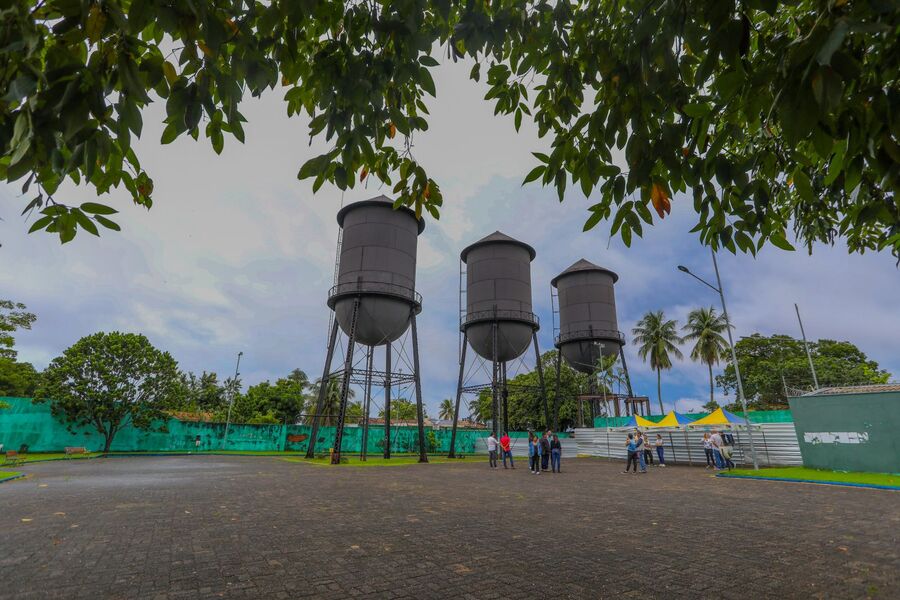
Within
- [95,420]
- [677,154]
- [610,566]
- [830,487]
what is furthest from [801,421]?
[95,420]

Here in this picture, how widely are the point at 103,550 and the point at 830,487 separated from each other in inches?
607

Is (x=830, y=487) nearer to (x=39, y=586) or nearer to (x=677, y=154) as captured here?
(x=677, y=154)

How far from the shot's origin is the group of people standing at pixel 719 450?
1758cm

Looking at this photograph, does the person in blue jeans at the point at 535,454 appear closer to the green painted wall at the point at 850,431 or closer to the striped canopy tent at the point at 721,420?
the striped canopy tent at the point at 721,420

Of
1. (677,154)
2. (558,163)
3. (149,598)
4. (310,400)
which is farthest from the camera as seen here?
(310,400)

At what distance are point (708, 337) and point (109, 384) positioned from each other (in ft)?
165

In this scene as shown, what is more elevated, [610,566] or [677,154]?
[677,154]

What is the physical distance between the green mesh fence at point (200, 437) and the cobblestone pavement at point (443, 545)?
24852mm

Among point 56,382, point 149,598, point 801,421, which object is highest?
point 56,382

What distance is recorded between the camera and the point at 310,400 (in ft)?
178

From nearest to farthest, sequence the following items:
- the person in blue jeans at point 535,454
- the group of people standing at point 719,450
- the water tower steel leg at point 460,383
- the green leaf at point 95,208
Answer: the green leaf at point 95,208 < the person in blue jeans at point 535,454 < the group of people standing at point 719,450 < the water tower steel leg at point 460,383

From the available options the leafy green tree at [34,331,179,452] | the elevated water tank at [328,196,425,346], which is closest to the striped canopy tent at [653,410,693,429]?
the elevated water tank at [328,196,425,346]

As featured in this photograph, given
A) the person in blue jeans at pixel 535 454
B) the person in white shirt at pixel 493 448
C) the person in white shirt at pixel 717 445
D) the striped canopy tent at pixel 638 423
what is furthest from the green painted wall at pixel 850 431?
the person in white shirt at pixel 493 448

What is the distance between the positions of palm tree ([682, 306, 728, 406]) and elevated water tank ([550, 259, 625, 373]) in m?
16.0
